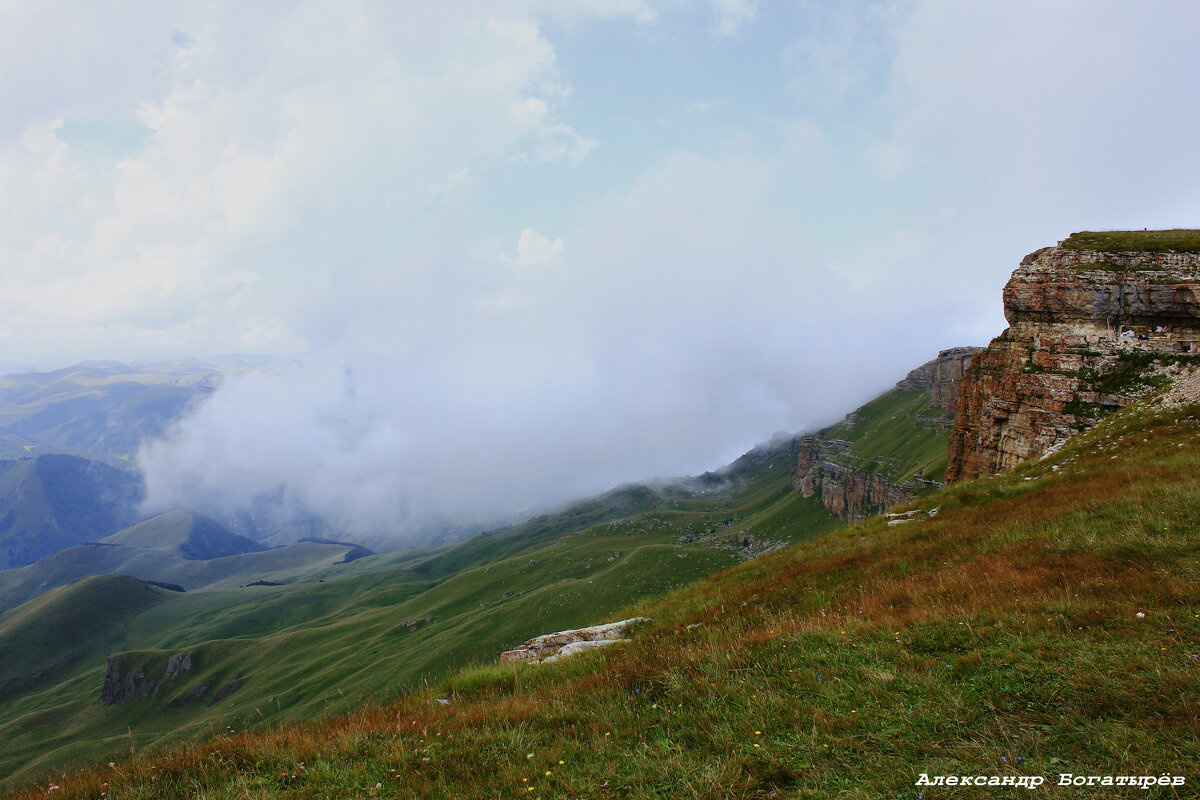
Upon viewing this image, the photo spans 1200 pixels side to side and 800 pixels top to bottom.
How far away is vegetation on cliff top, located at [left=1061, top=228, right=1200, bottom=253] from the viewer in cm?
4131

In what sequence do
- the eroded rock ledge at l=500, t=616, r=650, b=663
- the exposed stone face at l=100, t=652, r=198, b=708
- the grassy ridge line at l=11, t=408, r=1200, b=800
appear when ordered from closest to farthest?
1. the grassy ridge line at l=11, t=408, r=1200, b=800
2. the eroded rock ledge at l=500, t=616, r=650, b=663
3. the exposed stone face at l=100, t=652, r=198, b=708

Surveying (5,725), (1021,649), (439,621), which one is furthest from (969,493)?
(5,725)

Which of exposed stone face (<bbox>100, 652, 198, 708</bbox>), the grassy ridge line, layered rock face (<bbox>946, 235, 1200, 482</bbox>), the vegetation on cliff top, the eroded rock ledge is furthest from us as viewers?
exposed stone face (<bbox>100, 652, 198, 708</bbox>)

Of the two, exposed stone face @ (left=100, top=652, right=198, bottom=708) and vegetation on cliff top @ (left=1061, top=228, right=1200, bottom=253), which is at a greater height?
vegetation on cliff top @ (left=1061, top=228, right=1200, bottom=253)

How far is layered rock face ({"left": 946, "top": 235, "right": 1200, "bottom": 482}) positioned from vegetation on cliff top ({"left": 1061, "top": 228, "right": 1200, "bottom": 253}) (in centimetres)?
54

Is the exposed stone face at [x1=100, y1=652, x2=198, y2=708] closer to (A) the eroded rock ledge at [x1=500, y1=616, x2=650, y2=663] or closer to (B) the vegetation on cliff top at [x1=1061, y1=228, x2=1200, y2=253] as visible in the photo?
(A) the eroded rock ledge at [x1=500, y1=616, x2=650, y2=663]

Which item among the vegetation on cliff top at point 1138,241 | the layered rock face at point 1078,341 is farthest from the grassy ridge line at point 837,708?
the vegetation on cliff top at point 1138,241

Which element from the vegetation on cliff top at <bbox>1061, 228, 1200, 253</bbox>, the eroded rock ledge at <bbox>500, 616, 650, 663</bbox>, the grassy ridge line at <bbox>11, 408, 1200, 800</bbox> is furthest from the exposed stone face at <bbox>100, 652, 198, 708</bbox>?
the vegetation on cliff top at <bbox>1061, 228, 1200, 253</bbox>

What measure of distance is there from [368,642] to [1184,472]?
214 meters

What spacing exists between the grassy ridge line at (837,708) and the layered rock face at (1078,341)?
115 ft

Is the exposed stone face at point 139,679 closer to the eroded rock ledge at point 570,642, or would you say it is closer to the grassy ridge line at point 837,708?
the eroded rock ledge at point 570,642

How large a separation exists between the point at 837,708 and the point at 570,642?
10.3 metres

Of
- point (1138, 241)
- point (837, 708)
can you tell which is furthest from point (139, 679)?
point (1138, 241)

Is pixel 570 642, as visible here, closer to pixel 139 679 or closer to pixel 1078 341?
pixel 1078 341
